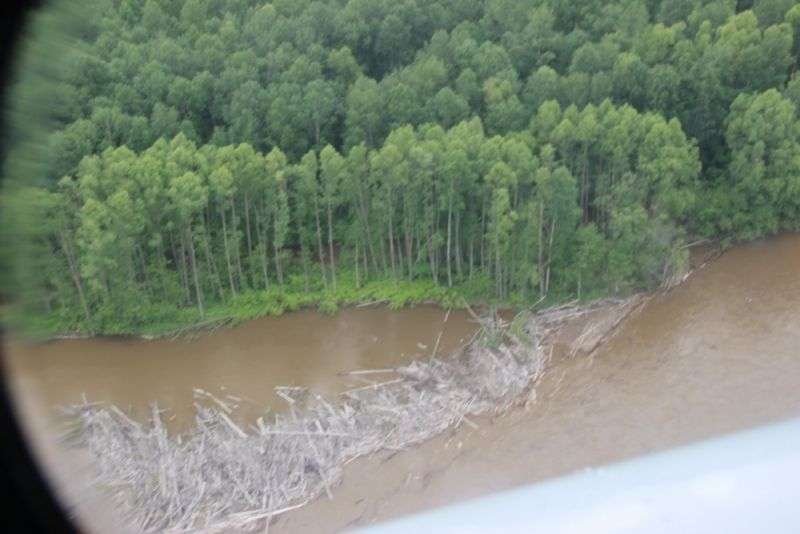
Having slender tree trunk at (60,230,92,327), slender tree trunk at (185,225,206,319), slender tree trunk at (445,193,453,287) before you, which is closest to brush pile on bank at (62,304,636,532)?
slender tree trunk at (445,193,453,287)

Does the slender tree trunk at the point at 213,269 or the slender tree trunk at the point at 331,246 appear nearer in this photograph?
the slender tree trunk at the point at 213,269

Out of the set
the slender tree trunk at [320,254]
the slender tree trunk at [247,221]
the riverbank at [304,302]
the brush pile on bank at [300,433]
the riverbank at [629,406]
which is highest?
the slender tree trunk at [247,221]

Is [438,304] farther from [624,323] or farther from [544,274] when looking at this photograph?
[624,323]

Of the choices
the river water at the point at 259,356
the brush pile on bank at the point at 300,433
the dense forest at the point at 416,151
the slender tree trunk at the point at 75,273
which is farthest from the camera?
the dense forest at the point at 416,151

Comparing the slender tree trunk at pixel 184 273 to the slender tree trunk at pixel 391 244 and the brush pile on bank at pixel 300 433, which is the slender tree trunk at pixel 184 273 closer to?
the brush pile on bank at pixel 300 433

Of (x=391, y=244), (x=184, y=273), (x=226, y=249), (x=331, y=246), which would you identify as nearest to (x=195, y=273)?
(x=184, y=273)

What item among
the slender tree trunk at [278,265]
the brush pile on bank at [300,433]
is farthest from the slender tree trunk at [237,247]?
the brush pile on bank at [300,433]

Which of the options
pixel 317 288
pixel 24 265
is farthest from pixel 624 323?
pixel 24 265
